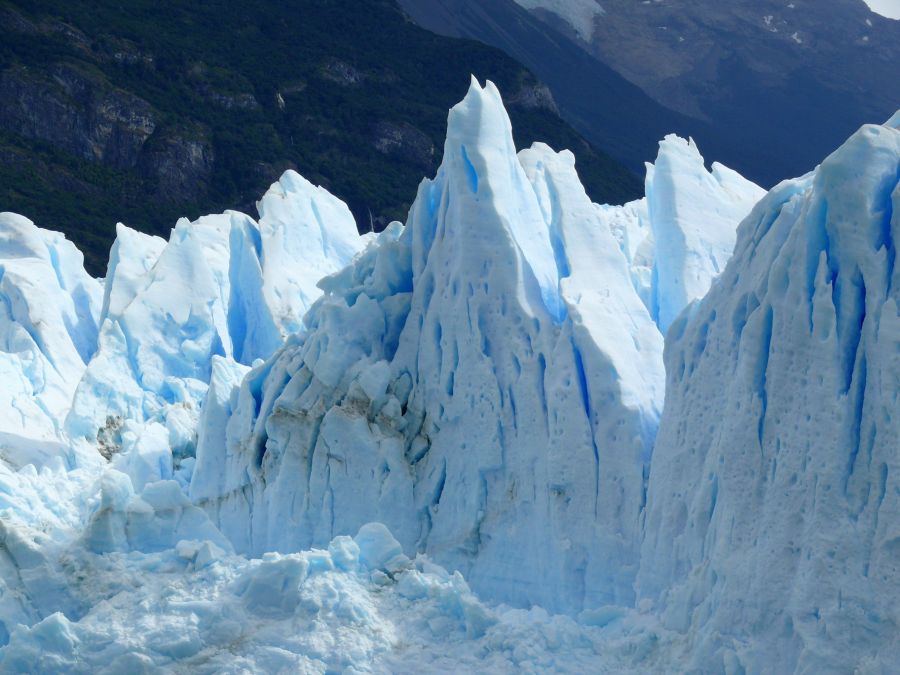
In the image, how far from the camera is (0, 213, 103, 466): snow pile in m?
17.6

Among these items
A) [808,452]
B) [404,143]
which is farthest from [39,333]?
[404,143]

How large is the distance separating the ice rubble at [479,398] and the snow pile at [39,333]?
3709 millimetres

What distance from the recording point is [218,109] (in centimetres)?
4419

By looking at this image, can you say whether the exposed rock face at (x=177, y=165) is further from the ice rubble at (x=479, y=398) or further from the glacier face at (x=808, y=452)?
the glacier face at (x=808, y=452)

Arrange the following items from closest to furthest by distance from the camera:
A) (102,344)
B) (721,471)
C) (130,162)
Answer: (721,471) < (102,344) < (130,162)

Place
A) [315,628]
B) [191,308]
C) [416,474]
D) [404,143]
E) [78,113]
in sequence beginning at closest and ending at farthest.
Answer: [315,628] → [416,474] → [191,308] → [78,113] → [404,143]

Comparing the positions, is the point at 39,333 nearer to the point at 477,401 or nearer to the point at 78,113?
the point at 477,401

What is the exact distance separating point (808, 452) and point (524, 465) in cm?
342

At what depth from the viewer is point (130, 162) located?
4072 centimetres

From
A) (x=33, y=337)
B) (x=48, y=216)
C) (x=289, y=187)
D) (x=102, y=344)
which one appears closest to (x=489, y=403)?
(x=102, y=344)

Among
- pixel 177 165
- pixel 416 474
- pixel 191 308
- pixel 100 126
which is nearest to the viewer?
pixel 416 474

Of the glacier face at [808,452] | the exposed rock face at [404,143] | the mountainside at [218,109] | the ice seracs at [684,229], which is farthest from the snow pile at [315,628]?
the exposed rock face at [404,143]

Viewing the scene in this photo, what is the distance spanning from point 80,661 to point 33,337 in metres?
10.1

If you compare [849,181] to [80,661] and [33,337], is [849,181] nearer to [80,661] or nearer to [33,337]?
[80,661]
